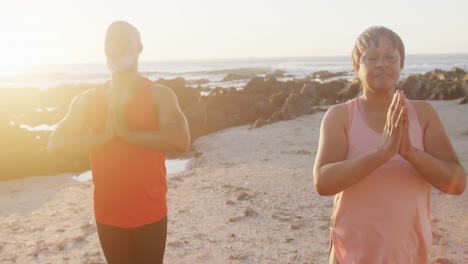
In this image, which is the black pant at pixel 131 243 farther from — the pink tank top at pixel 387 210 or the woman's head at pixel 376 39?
the woman's head at pixel 376 39

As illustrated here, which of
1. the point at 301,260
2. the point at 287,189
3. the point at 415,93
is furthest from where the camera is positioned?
the point at 415,93

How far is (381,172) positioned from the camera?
202 centimetres

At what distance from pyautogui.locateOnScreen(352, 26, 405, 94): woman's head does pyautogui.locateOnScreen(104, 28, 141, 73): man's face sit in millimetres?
1282

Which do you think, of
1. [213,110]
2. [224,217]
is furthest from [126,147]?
[213,110]

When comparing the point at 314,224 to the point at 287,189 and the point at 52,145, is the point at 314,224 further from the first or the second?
the point at 52,145

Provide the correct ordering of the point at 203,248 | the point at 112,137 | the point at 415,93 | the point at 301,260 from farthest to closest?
the point at 415,93 → the point at 203,248 → the point at 301,260 → the point at 112,137

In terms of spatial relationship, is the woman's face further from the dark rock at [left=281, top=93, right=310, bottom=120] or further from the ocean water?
the ocean water

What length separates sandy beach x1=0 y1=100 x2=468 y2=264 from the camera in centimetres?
531

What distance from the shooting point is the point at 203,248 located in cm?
545

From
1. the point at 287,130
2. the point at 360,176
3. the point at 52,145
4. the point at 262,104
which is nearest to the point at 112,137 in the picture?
the point at 52,145

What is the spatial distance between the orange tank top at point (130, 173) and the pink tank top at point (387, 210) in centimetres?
116

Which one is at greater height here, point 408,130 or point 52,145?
point 408,130

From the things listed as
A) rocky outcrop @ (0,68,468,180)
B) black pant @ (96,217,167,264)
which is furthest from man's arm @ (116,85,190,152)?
rocky outcrop @ (0,68,468,180)

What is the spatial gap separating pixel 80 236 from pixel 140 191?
3.74 m
